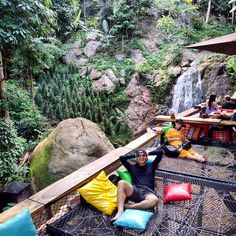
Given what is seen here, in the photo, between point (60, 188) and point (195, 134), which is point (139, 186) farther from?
point (195, 134)

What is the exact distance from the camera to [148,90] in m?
14.2

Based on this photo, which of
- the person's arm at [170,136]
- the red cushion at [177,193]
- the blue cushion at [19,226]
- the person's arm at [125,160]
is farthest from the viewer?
the person's arm at [170,136]

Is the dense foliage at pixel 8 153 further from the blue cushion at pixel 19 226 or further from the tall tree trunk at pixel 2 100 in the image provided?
the blue cushion at pixel 19 226

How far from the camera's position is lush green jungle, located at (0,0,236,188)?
20.2 ft

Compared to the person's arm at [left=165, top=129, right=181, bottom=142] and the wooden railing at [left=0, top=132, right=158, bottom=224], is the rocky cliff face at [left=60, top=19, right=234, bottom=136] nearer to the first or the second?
the person's arm at [left=165, top=129, right=181, bottom=142]

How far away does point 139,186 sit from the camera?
339 centimetres

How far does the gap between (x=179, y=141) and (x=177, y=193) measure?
5.25 ft

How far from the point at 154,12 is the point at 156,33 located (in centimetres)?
173

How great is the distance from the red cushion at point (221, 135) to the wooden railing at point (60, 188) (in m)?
2.07

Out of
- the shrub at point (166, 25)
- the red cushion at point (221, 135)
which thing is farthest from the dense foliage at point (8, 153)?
the shrub at point (166, 25)

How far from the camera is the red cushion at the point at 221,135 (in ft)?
17.3

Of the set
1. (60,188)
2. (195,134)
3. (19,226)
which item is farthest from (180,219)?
(195,134)

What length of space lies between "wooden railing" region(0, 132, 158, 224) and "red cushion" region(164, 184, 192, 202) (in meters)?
0.95

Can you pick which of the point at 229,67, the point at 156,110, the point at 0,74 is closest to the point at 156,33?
the point at 156,110
